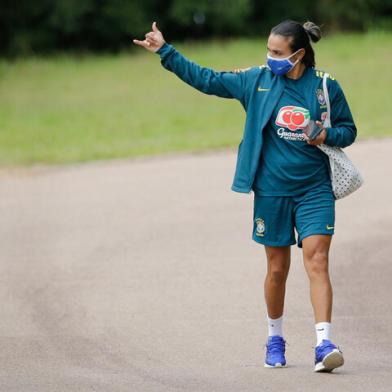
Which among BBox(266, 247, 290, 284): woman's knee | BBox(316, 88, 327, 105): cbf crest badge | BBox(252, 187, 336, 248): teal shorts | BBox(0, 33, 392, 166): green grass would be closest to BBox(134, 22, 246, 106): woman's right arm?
BBox(316, 88, 327, 105): cbf crest badge

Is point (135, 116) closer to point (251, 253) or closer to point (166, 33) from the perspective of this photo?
point (251, 253)

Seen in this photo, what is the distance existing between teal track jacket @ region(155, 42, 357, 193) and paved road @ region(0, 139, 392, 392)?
4.09 feet

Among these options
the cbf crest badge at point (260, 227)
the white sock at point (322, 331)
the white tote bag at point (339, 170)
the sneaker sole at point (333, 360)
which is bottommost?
the sneaker sole at point (333, 360)

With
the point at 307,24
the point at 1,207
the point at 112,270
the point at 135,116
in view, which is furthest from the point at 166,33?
the point at 307,24

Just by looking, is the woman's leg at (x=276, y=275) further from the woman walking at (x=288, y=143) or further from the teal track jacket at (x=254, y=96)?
the teal track jacket at (x=254, y=96)

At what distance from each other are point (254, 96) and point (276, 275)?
3.43 ft

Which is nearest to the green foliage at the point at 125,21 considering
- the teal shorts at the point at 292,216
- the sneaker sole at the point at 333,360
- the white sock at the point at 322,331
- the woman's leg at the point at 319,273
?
the teal shorts at the point at 292,216

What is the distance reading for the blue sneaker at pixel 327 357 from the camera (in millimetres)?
6594

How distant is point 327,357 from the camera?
661 cm

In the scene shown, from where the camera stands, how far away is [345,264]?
1079cm

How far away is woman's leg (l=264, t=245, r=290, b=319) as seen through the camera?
23.2 feet

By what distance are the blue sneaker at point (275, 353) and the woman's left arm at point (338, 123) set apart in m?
1.23

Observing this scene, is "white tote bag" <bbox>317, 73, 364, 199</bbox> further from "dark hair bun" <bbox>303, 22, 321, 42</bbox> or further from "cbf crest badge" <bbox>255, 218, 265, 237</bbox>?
"cbf crest badge" <bbox>255, 218, 265, 237</bbox>

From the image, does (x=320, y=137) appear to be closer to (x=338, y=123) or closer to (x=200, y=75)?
(x=338, y=123)
